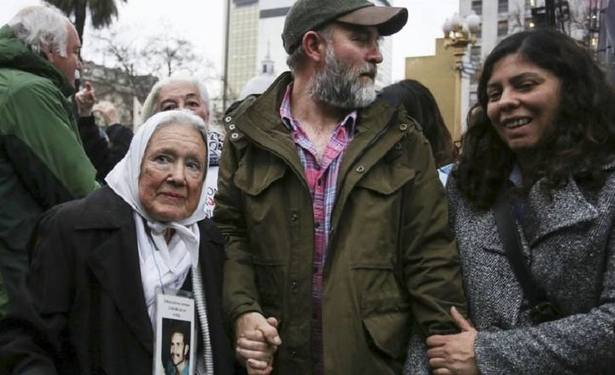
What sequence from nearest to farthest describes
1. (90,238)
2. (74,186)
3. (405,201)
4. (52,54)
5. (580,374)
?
1. (580,374)
2. (90,238)
3. (405,201)
4. (74,186)
5. (52,54)

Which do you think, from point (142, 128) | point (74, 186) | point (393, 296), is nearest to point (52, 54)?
point (74, 186)

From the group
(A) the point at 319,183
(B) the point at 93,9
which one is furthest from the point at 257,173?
(B) the point at 93,9

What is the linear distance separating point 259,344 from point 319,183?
64 centimetres

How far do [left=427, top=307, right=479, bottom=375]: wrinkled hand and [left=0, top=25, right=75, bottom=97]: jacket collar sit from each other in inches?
97.9

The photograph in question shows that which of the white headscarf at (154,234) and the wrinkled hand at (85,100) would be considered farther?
the wrinkled hand at (85,100)

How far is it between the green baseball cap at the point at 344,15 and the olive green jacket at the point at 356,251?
39 cm

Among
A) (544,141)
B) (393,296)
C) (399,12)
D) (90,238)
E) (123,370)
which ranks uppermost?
(399,12)

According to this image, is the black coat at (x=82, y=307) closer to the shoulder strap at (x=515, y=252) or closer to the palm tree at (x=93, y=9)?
the shoulder strap at (x=515, y=252)

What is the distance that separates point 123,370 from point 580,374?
1473mm

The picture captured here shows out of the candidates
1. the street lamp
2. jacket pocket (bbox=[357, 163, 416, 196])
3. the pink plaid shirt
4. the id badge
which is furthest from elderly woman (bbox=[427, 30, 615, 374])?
the street lamp

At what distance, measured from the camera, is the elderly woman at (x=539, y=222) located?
7.35 ft

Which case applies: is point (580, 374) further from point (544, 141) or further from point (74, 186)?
point (74, 186)

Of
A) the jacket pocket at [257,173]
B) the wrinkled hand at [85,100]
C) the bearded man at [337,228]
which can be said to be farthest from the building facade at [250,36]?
the jacket pocket at [257,173]

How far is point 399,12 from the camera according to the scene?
287 centimetres
